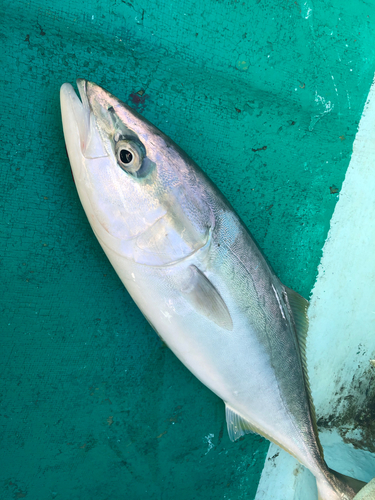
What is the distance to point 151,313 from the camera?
1.40 m

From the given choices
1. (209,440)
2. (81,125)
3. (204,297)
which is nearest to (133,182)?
(81,125)

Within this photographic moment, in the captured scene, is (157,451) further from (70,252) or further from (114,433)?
(70,252)

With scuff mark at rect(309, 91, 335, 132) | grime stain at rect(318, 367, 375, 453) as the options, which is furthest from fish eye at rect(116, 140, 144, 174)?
grime stain at rect(318, 367, 375, 453)

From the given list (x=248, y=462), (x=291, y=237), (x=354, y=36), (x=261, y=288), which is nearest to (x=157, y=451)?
(x=248, y=462)

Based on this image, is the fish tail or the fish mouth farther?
the fish tail

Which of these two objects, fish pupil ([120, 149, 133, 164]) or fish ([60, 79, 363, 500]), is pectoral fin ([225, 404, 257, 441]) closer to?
fish ([60, 79, 363, 500])

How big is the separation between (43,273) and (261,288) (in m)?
1.01

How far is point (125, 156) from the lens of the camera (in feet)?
3.95

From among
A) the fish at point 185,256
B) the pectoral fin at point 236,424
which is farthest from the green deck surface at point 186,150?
the fish at point 185,256

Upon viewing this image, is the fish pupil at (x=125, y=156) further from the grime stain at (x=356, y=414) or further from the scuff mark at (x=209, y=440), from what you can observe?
the grime stain at (x=356, y=414)

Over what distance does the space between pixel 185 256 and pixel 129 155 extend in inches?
17.1

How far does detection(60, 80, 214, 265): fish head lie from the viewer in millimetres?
1214

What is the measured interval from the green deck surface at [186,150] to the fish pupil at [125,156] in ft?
1.44

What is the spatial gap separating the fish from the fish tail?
1.19 feet
